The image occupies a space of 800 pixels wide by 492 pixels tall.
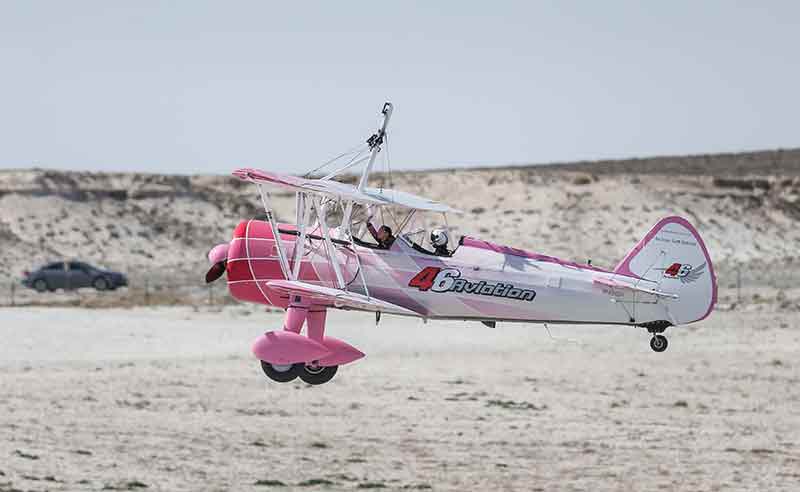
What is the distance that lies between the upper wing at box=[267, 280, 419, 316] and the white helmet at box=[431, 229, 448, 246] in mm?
1608

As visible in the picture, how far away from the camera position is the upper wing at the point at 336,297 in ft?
85.8

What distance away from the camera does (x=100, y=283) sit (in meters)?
143

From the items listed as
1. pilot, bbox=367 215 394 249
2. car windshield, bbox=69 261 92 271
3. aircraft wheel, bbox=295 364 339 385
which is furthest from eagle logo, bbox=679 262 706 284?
car windshield, bbox=69 261 92 271

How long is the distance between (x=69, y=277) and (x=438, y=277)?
389 ft

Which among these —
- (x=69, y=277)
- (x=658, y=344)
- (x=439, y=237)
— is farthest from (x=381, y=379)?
(x=658, y=344)

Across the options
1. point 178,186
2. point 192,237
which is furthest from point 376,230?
point 178,186

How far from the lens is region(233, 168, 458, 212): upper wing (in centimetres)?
2605

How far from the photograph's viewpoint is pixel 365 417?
159m

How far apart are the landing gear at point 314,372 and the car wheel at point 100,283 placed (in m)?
118

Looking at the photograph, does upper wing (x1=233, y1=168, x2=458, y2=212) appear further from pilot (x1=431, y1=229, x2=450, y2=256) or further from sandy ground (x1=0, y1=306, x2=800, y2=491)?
sandy ground (x1=0, y1=306, x2=800, y2=491)

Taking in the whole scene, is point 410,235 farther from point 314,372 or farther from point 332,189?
point 314,372

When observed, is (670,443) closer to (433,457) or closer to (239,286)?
(433,457)

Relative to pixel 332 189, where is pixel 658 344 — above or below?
below

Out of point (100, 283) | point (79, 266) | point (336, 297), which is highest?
point (336, 297)
